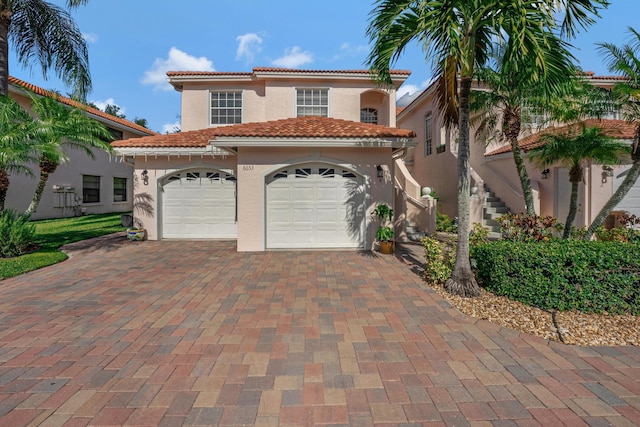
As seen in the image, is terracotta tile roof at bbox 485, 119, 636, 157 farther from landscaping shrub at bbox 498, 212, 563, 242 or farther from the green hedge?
the green hedge

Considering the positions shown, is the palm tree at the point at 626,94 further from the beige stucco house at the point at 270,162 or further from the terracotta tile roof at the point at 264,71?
the terracotta tile roof at the point at 264,71

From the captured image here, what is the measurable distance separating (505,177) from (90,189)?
2504cm

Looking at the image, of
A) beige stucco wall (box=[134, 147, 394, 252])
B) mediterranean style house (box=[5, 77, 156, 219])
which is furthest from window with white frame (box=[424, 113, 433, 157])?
A: mediterranean style house (box=[5, 77, 156, 219])

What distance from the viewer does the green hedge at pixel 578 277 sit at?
5.21m

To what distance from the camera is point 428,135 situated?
59.9 ft

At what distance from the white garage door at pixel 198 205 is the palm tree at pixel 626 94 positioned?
1161 cm

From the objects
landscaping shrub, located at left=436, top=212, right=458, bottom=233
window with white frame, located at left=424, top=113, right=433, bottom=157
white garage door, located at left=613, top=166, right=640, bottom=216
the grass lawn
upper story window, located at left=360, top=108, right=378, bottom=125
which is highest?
upper story window, located at left=360, top=108, right=378, bottom=125

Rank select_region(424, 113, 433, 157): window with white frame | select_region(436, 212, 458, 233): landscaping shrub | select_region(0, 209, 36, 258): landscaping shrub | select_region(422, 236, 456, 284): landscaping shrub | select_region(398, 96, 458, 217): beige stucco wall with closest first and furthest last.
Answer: select_region(422, 236, 456, 284): landscaping shrub
select_region(0, 209, 36, 258): landscaping shrub
select_region(436, 212, 458, 233): landscaping shrub
select_region(398, 96, 458, 217): beige stucco wall
select_region(424, 113, 433, 157): window with white frame

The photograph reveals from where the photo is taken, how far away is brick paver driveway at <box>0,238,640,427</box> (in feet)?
9.77

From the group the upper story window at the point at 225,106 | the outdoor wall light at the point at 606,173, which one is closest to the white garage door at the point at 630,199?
the outdoor wall light at the point at 606,173

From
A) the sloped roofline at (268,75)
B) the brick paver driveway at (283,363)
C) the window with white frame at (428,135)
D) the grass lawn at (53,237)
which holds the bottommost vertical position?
the brick paver driveway at (283,363)

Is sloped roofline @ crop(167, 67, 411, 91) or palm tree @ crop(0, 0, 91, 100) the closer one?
palm tree @ crop(0, 0, 91, 100)

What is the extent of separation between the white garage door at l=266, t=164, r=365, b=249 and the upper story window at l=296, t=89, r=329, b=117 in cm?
641

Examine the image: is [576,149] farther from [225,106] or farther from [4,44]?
[4,44]
